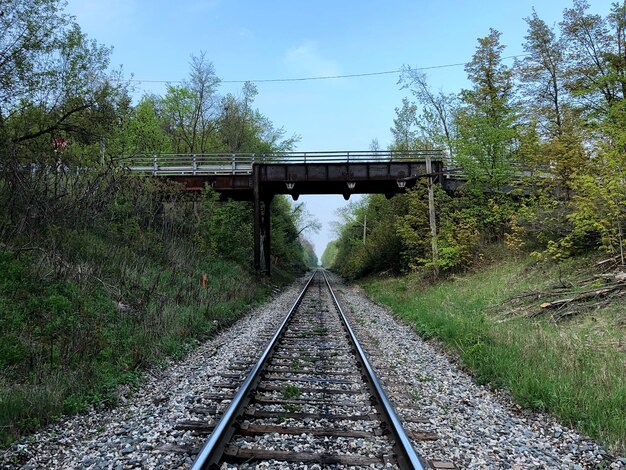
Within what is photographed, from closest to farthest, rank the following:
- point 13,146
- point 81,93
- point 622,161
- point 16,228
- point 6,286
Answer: point 6,286, point 16,228, point 13,146, point 622,161, point 81,93

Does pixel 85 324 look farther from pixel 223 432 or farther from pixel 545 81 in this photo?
pixel 545 81

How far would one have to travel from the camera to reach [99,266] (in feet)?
32.1

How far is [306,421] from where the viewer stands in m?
4.57

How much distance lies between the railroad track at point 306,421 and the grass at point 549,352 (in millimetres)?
1938

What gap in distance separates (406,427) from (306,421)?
1101 millimetres

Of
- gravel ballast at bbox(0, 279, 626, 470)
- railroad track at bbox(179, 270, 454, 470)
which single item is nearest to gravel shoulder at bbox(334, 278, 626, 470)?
gravel ballast at bbox(0, 279, 626, 470)

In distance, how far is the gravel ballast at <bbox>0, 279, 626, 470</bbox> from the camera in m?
3.82

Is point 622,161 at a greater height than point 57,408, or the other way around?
point 622,161

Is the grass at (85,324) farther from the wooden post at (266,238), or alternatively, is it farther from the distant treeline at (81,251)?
the wooden post at (266,238)

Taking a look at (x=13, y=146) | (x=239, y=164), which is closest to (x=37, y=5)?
→ (x=13, y=146)

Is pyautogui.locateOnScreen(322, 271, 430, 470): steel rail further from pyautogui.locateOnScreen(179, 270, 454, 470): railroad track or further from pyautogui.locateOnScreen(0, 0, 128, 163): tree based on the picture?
pyautogui.locateOnScreen(0, 0, 128, 163): tree

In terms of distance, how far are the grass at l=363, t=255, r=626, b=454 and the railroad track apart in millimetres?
1938

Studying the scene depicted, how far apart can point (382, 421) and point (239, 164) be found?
21906 mm

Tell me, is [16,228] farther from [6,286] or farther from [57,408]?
[57,408]
